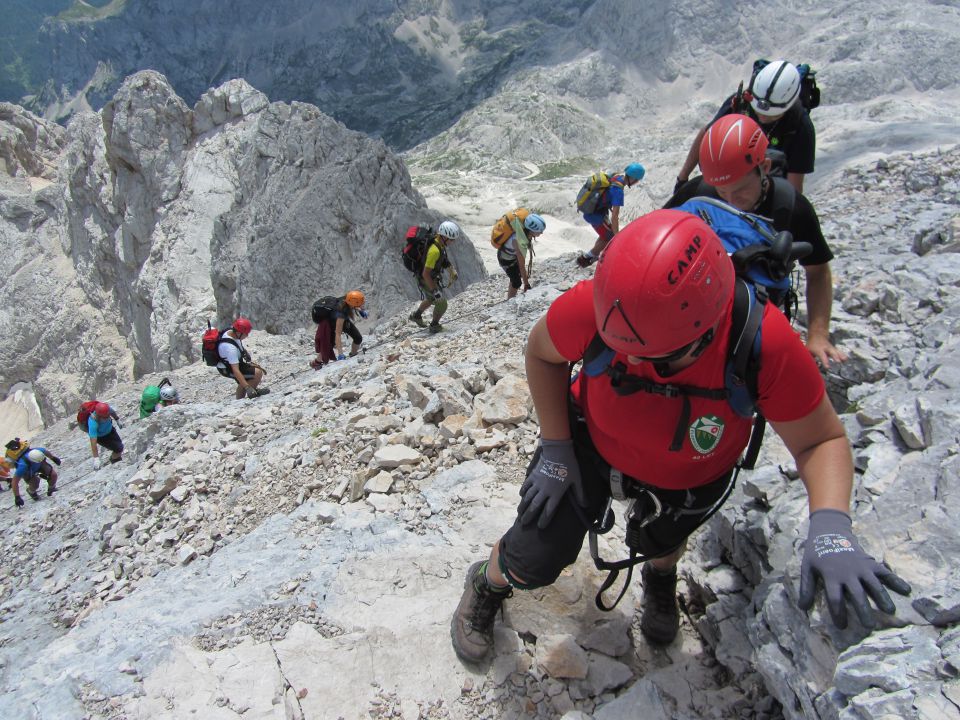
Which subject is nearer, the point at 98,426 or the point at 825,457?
the point at 825,457

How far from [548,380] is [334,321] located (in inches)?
415

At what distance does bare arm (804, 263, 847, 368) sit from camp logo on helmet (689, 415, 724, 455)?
194 cm

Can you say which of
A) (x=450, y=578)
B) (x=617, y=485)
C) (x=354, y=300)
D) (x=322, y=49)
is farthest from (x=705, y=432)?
(x=322, y=49)

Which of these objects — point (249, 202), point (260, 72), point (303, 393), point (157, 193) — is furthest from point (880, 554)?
point (260, 72)

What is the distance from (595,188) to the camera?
10.8 meters

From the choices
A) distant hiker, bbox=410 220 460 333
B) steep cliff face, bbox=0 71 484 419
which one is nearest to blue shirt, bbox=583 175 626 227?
distant hiker, bbox=410 220 460 333

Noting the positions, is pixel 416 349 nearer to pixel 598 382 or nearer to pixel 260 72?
pixel 598 382

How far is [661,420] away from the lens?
257cm

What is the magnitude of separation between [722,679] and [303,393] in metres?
7.43

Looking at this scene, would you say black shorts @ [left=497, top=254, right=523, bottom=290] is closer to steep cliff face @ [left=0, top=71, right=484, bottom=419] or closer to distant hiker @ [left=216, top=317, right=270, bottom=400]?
distant hiker @ [left=216, top=317, right=270, bottom=400]

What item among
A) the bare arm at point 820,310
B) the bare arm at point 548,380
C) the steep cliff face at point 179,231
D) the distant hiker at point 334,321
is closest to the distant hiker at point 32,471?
the distant hiker at point 334,321

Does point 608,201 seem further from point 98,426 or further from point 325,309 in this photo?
point 98,426

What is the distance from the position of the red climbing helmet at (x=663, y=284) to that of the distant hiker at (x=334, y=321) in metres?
10.7

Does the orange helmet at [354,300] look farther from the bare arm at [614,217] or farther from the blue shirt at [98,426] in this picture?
the blue shirt at [98,426]
